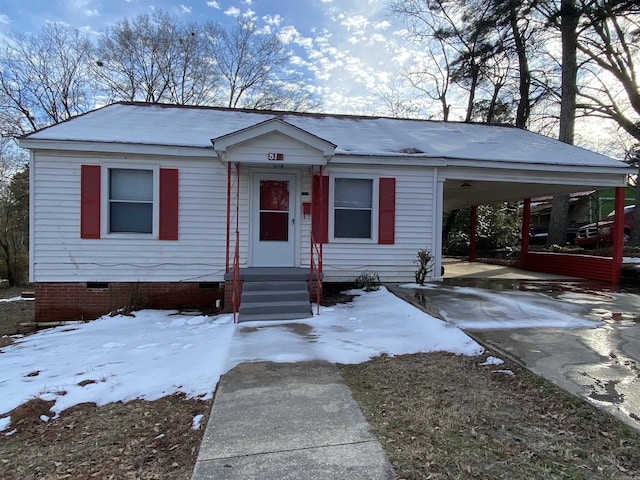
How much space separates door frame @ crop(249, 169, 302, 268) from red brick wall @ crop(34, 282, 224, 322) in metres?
1.22

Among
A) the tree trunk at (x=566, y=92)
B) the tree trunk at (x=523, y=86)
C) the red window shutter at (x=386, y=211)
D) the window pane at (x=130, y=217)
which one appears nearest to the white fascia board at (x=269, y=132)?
the red window shutter at (x=386, y=211)

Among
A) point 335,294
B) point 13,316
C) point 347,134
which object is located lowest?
point 13,316

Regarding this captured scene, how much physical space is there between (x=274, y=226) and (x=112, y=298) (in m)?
3.39

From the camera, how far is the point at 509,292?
7809mm

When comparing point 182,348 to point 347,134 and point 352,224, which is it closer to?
point 352,224

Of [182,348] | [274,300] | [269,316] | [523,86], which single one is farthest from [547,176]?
[523,86]

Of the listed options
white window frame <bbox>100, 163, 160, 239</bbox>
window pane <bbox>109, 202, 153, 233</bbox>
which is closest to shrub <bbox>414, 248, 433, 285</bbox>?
white window frame <bbox>100, 163, 160, 239</bbox>

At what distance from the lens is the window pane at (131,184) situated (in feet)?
24.2

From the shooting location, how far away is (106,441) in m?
2.90

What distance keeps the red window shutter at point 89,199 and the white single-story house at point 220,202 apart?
0.06 feet

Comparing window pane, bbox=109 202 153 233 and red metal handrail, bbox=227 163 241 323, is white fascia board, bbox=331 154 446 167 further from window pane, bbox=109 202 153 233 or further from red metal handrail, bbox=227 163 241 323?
window pane, bbox=109 202 153 233

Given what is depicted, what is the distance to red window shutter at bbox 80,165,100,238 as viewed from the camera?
7176mm

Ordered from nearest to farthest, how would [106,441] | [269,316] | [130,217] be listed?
[106,441], [269,316], [130,217]

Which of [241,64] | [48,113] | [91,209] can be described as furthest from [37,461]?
[241,64]
